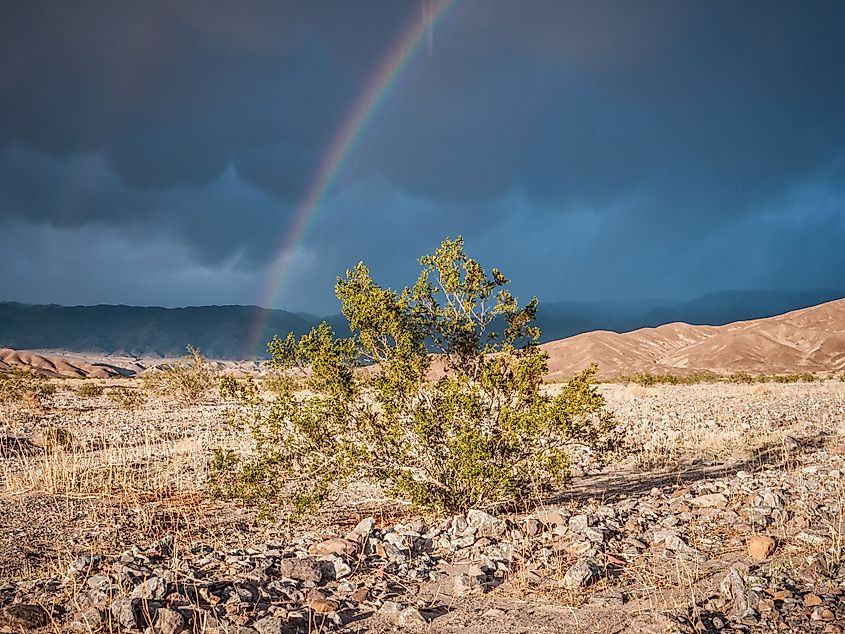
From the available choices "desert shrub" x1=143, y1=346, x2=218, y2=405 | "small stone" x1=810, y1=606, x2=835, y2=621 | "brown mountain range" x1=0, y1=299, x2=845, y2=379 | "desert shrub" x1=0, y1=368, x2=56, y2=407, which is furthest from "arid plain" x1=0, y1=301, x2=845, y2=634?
"brown mountain range" x1=0, y1=299, x2=845, y2=379

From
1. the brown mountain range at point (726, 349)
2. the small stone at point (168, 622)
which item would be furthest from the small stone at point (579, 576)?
the brown mountain range at point (726, 349)

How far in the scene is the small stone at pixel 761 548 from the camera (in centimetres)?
677

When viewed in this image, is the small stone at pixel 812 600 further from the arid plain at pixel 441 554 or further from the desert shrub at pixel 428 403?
the desert shrub at pixel 428 403

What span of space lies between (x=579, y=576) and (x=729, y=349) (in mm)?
100339

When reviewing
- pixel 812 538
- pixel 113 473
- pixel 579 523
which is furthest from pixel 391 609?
pixel 113 473

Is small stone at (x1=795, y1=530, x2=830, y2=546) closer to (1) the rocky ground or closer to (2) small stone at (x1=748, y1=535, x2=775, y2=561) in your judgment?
(1) the rocky ground

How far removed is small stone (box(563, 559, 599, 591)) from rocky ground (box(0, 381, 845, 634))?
0.05ft

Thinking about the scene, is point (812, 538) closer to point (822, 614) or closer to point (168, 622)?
point (822, 614)

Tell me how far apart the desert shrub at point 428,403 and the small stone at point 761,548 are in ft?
8.07

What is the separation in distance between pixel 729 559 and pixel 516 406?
11.2ft

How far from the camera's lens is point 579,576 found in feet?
20.7

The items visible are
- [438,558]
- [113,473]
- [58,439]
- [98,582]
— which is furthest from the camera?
[58,439]

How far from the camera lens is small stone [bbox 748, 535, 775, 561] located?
6773 millimetres

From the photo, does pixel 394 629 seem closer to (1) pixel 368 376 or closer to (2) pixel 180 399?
(1) pixel 368 376
